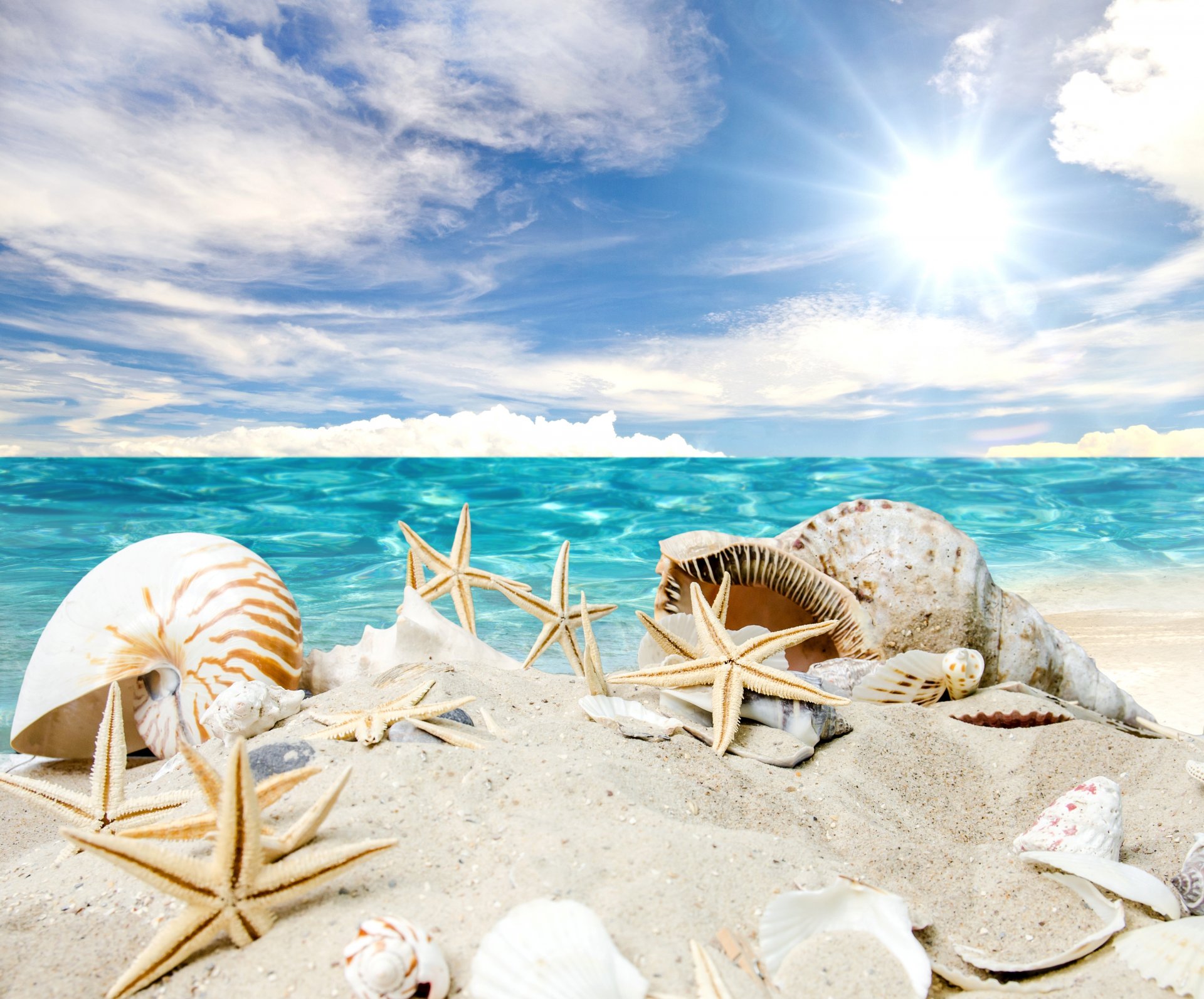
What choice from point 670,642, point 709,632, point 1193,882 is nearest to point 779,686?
point 709,632

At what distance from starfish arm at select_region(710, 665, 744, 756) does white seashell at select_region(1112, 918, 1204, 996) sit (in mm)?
1076

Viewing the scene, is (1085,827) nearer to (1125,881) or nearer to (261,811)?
(1125,881)

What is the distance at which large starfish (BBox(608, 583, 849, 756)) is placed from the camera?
8.00ft

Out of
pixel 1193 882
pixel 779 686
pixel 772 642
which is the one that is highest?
pixel 772 642

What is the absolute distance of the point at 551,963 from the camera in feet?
3.87

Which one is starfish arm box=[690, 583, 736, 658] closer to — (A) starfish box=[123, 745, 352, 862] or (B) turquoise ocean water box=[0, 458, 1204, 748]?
(A) starfish box=[123, 745, 352, 862]

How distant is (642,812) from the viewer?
5.70 ft

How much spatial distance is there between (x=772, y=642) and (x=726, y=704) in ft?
0.99

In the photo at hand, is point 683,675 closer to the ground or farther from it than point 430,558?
closer to the ground

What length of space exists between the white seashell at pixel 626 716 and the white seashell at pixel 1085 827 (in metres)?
1.02

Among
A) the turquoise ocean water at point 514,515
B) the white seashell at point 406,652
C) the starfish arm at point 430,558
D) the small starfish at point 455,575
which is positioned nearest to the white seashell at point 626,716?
the white seashell at point 406,652

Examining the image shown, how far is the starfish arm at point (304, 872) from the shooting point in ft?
4.26

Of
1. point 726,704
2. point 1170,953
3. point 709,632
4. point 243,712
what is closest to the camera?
point 1170,953

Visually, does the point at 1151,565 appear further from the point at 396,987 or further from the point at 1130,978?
the point at 396,987
